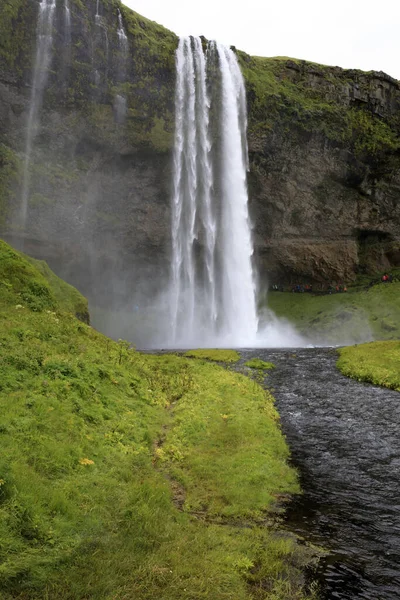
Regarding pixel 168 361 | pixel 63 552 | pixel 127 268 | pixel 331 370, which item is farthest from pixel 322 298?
pixel 63 552

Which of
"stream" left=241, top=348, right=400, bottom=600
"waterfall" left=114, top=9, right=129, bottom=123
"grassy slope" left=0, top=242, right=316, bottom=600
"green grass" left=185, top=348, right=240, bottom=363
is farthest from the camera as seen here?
"waterfall" left=114, top=9, right=129, bottom=123

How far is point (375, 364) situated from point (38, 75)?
5355cm

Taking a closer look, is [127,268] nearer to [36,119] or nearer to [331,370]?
[36,119]

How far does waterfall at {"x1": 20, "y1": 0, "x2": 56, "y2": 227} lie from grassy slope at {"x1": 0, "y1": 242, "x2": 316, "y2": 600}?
40.4 meters

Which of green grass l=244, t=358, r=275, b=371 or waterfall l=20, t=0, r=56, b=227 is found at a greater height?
waterfall l=20, t=0, r=56, b=227

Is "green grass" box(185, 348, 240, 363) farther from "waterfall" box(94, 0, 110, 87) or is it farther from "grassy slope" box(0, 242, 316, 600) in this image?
"waterfall" box(94, 0, 110, 87)

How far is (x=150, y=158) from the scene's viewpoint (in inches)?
2454

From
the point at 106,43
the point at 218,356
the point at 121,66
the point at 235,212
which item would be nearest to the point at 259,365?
the point at 218,356

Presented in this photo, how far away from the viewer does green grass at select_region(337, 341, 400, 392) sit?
83.2 feet

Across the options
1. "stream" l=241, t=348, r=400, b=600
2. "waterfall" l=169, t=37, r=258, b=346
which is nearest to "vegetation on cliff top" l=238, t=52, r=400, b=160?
"waterfall" l=169, t=37, r=258, b=346

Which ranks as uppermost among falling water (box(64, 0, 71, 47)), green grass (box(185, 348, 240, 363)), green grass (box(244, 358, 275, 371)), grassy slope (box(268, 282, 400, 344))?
falling water (box(64, 0, 71, 47))

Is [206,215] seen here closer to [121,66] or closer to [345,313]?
[121,66]

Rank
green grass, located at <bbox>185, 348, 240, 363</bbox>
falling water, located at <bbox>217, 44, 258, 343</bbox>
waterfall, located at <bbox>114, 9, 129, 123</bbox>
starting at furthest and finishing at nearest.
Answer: falling water, located at <bbox>217, 44, 258, 343</bbox>, waterfall, located at <bbox>114, 9, 129, 123</bbox>, green grass, located at <bbox>185, 348, 240, 363</bbox>

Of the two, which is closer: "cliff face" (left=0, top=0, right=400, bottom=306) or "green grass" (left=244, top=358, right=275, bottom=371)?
"green grass" (left=244, top=358, right=275, bottom=371)
